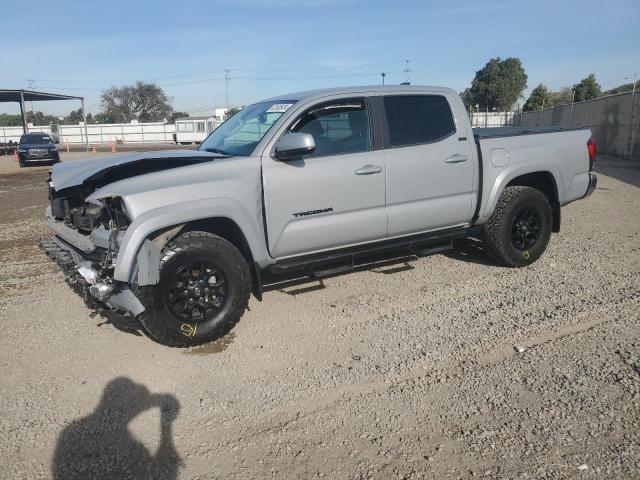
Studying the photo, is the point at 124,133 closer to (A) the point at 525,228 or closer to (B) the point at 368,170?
(A) the point at 525,228

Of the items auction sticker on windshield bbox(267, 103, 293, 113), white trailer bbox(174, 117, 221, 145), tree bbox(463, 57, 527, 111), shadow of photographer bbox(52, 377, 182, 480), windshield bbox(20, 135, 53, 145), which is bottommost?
shadow of photographer bbox(52, 377, 182, 480)

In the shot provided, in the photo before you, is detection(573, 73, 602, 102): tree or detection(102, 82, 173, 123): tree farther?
detection(102, 82, 173, 123): tree

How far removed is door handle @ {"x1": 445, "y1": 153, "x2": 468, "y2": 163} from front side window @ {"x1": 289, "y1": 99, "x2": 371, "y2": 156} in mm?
889

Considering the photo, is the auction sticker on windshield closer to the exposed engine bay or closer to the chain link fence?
the exposed engine bay

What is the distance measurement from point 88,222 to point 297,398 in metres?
2.32

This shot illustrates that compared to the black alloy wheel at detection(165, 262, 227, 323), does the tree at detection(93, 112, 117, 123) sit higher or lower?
higher

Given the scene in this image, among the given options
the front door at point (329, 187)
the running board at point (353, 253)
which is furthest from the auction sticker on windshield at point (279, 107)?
the running board at point (353, 253)

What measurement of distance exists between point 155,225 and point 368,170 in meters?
1.93

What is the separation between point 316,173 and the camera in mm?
4418

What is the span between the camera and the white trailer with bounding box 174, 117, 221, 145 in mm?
44188

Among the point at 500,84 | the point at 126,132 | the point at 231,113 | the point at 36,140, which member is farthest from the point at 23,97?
the point at 500,84

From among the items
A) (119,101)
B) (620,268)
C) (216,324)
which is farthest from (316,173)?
(119,101)

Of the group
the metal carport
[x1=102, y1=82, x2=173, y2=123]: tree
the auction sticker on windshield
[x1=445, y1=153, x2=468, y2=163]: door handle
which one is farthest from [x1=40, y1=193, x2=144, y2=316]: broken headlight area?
[x1=102, y1=82, x2=173, y2=123]: tree

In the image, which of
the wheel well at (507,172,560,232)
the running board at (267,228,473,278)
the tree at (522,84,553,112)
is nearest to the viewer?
the running board at (267,228,473,278)
